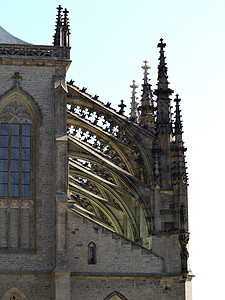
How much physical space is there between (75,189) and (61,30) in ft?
25.0

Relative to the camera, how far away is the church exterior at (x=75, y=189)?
1805 inches

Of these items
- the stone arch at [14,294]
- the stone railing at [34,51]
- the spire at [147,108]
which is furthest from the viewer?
the spire at [147,108]

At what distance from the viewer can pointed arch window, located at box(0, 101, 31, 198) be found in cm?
4703

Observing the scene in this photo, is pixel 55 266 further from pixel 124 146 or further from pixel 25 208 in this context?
pixel 124 146

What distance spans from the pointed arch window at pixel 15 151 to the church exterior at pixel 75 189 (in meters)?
0.04

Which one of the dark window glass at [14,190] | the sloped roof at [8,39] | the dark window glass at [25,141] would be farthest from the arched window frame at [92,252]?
the sloped roof at [8,39]

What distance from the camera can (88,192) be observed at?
165 feet

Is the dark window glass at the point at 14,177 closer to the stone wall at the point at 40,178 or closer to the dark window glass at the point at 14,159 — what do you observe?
the dark window glass at the point at 14,159

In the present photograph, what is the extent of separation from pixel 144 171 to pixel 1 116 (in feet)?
23.8

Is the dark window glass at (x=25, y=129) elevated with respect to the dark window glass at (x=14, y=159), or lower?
elevated

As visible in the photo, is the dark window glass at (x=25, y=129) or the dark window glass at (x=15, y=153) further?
the dark window glass at (x=25, y=129)

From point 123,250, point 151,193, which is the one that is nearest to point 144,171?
point 151,193

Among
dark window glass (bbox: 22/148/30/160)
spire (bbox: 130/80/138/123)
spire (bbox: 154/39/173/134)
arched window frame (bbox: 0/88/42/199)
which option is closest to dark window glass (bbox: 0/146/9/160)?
arched window frame (bbox: 0/88/42/199)

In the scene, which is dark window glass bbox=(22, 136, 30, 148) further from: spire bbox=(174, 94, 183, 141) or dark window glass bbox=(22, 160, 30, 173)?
spire bbox=(174, 94, 183, 141)
